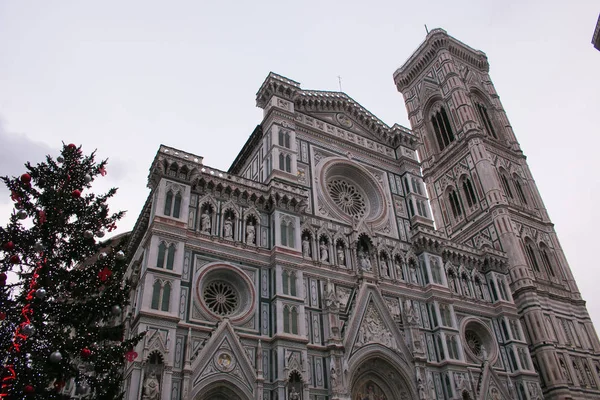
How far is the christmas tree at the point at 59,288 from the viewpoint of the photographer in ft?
35.4

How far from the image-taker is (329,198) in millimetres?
26953

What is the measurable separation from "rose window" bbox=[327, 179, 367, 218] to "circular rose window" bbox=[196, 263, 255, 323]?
864 centimetres

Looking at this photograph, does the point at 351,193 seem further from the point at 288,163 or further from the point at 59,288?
the point at 59,288

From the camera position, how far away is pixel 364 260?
83.6 feet

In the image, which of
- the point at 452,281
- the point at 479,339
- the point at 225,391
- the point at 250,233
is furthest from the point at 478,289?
the point at 225,391

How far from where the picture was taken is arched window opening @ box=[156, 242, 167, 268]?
19188mm

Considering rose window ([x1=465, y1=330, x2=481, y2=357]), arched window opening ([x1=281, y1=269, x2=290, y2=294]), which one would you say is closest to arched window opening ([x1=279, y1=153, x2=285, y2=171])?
arched window opening ([x1=281, y1=269, x2=290, y2=294])

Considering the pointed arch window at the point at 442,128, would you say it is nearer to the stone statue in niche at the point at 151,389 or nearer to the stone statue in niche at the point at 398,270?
the stone statue in niche at the point at 398,270

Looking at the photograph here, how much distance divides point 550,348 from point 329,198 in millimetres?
16398

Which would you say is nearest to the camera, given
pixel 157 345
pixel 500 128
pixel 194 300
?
pixel 157 345

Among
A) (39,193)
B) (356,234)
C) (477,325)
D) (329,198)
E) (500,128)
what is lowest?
(39,193)

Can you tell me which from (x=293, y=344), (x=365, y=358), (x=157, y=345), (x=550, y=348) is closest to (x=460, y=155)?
(x=550, y=348)

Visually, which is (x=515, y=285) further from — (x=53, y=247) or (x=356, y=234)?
(x=53, y=247)

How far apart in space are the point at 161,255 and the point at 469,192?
27.6 m
